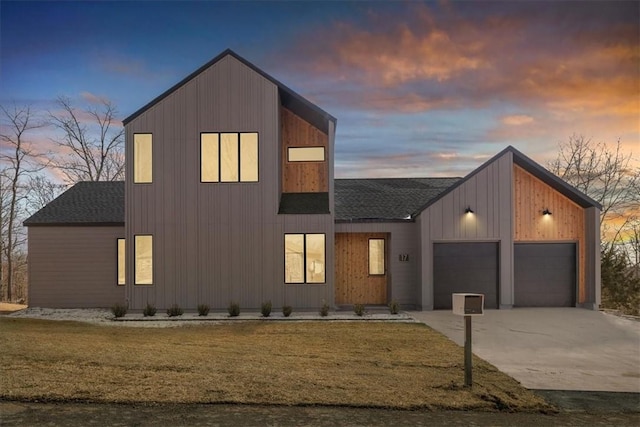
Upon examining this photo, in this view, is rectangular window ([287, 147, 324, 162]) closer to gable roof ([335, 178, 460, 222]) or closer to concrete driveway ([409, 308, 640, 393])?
gable roof ([335, 178, 460, 222])

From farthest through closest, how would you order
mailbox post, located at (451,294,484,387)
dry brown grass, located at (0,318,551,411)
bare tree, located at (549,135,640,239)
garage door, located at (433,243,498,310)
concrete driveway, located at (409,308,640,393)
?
bare tree, located at (549,135,640,239) → garage door, located at (433,243,498,310) → concrete driveway, located at (409,308,640,393) → mailbox post, located at (451,294,484,387) → dry brown grass, located at (0,318,551,411)

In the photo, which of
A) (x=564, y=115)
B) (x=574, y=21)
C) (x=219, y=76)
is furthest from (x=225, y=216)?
(x=564, y=115)

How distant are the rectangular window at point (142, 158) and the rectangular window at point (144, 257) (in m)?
1.86

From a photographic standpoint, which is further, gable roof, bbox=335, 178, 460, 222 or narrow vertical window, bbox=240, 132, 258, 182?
gable roof, bbox=335, 178, 460, 222

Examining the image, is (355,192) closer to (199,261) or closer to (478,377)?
(199,261)

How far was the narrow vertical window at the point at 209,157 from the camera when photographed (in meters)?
14.0

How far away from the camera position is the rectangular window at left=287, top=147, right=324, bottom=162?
50.4 ft

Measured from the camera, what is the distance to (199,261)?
13.8 m

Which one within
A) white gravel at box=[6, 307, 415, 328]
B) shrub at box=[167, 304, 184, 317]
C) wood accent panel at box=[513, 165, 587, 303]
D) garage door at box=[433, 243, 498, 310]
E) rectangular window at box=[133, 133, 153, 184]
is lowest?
white gravel at box=[6, 307, 415, 328]

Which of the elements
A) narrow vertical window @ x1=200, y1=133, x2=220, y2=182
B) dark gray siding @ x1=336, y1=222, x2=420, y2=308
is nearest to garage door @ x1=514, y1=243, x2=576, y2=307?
dark gray siding @ x1=336, y1=222, x2=420, y2=308

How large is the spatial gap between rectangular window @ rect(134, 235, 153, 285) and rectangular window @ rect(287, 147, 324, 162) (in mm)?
5434

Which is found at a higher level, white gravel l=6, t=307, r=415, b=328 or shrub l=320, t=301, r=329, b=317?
shrub l=320, t=301, r=329, b=317

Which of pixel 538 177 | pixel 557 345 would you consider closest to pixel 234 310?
pixel 557 345

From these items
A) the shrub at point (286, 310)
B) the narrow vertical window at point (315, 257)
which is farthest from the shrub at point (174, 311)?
the narrow vertical window at point (315, 257)
